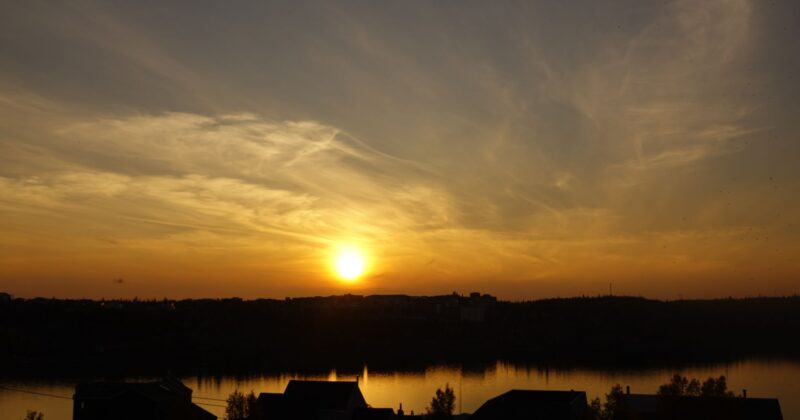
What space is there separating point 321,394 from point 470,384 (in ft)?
170

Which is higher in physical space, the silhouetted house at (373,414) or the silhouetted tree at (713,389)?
the silhouetted tree at (713,389)

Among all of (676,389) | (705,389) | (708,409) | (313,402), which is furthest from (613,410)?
(313,402)

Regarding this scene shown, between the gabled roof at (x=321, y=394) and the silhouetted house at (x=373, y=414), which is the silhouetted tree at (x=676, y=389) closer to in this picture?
the silhouetted house at (x=373, y=414)

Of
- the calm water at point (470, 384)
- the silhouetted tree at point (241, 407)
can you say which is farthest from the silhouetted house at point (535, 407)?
the calm water at point (470, 384)

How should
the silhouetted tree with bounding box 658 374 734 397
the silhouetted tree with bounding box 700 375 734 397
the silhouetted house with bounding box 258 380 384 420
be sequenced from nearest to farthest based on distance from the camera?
the silhouetted house with bounding box 258 380 384 420
the silhouetted tree with bounding box 700 375 734 397
the silhouetted tree with bounding box 658 374 734 397

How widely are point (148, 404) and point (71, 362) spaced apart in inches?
4091

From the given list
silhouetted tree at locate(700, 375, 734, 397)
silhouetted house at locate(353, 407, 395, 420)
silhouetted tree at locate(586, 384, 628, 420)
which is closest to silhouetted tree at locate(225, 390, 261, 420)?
silhouetted house at locate(353, 407, 395, 420)

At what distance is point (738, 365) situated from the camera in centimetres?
12112

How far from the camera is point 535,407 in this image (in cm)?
4362

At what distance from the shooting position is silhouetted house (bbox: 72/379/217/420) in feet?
141

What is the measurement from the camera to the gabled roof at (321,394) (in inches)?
1829

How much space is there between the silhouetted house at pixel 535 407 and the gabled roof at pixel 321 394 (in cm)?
787

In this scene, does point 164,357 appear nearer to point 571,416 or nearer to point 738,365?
point 738,365

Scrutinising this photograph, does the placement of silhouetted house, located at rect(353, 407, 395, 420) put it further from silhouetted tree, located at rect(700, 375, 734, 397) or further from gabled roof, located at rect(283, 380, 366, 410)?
silhouetted tree, located at rect(700, 375, 734, 397)
